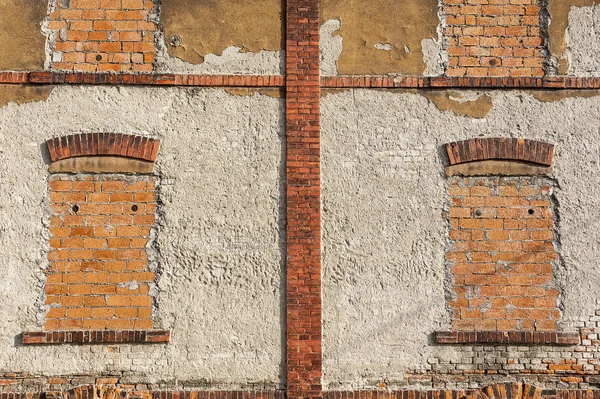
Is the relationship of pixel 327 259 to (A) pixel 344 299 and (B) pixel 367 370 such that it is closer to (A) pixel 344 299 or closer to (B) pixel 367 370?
(A) pixel 344 299

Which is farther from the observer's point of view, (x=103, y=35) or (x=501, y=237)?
(x=103, y=35)

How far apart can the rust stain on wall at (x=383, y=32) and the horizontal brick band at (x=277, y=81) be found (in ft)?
0.43

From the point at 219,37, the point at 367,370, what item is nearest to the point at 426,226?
the point at 367,370

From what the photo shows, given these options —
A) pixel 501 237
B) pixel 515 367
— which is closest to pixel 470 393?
pixel 515 367

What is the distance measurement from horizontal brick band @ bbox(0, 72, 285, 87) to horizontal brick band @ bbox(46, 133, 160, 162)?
24.3 inches

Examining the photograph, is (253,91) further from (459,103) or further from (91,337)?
(91,337)

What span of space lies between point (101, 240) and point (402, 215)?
10.6 feet

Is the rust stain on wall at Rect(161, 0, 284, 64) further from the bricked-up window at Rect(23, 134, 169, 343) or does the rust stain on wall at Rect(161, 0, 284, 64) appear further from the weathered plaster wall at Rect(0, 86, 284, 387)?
the bricked-up window at Rect(23, 134, 169, 343)

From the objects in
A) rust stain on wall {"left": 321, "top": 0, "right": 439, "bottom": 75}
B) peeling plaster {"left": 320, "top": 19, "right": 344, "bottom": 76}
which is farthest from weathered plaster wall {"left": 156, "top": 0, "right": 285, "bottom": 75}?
rust stain on wall {"left": 321, "top": 0, "right": 439, "bottom": 75}

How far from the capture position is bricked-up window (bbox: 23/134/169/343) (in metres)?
6.96

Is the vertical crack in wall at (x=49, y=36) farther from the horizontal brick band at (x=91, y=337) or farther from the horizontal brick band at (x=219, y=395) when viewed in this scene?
the horizontal brick band at (x=219, y=395)

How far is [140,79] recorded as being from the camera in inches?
288

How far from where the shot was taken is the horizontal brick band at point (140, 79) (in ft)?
23.8

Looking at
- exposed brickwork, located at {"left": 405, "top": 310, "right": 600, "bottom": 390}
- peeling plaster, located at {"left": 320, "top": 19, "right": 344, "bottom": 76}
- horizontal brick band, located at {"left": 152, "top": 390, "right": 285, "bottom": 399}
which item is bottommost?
horizontal brick band, located at {"left": 152, "top": 390, "right": 285, "bottom": 399}
